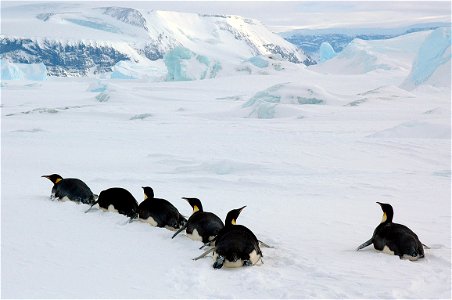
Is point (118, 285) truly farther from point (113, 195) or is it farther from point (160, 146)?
point (160, 146)

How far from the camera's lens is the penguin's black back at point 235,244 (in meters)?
4.96

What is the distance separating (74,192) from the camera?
7.79 m

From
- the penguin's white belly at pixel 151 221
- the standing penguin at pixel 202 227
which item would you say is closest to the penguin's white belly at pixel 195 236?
the standing penguin at pixel 202 227

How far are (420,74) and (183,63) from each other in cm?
2694

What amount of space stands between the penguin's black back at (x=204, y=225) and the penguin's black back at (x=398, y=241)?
160cm

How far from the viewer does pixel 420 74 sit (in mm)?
45625

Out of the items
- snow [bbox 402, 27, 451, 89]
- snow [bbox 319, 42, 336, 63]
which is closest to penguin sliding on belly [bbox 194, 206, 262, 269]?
snow [bbox 402, 27, 451, 89]

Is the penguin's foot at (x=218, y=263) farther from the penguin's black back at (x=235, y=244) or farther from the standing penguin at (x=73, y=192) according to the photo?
the standing penguin at (x=73, y=192)

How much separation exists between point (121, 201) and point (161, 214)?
82 centimetres

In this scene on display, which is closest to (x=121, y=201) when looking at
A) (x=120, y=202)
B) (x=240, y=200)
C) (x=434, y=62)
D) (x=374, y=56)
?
(x=120, y=202)

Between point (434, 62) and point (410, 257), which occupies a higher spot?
point (410, 257)

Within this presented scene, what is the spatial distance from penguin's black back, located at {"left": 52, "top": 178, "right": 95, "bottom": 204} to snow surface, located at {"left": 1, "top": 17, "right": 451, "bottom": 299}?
0.62ft

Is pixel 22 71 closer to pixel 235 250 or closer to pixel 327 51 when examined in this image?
pixel 327 51

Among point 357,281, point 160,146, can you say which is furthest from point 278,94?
point 357,281
